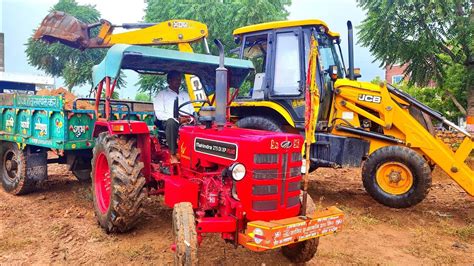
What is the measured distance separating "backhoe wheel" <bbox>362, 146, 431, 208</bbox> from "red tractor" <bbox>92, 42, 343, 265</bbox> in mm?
2361

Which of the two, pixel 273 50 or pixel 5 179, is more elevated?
pixel 273 50

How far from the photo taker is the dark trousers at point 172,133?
4.67 m

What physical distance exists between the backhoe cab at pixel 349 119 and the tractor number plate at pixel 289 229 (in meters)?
2.66

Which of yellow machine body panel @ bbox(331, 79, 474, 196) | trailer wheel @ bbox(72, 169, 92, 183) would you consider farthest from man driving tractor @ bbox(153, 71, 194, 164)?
trailer wheel @ bbox(72, 169, 92, 183)

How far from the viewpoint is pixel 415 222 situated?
5.52 metres

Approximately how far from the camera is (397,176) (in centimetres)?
572

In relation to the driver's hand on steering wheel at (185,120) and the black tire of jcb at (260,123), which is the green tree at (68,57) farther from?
the driver's hand on steering wheel at (185,120)

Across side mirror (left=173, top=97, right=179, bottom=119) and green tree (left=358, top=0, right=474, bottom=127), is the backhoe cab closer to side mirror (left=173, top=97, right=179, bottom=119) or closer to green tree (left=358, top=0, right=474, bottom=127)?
side mirror (left=173, top=97, right=179, bottom=119)

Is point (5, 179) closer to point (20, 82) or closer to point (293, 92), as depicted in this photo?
point (293, 92)

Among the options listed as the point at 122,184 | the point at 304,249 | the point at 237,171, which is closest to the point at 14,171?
the point at 122,184

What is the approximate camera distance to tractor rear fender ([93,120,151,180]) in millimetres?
4727

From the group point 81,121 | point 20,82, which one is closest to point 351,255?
point 81,121

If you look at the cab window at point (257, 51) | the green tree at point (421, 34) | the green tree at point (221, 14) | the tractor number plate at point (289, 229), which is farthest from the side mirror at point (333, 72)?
Result: the green tree at point (221, 14)

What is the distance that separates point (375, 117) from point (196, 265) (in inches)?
160
